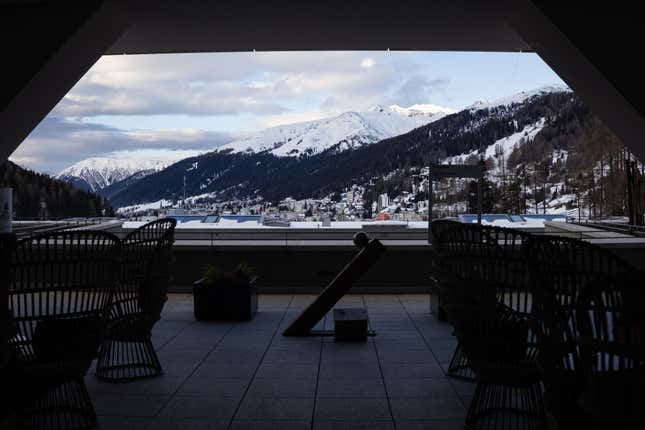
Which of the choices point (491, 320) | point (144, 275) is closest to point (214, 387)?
point (144, 275)

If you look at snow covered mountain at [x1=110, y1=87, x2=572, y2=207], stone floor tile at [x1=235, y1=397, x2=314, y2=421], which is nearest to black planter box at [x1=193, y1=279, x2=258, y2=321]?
stone floor tile at [x1=235, y1=397, x2=314, y2=421]

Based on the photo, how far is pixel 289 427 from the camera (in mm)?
3545

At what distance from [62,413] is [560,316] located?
274cm

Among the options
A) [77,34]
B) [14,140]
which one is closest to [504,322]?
[77,34]

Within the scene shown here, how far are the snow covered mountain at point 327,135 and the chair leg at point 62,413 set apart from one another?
18.7 metres

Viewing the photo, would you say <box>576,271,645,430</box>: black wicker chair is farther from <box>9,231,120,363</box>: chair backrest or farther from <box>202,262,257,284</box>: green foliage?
<box>202,262,257,284</box>: green foliage

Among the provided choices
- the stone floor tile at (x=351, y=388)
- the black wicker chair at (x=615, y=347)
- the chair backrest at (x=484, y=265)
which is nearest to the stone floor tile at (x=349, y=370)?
the stone floor tile at (x=351, y=388)

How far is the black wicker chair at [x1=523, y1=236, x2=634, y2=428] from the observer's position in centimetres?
240

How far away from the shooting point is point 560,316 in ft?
8.05

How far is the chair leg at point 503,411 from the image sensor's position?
139 inches

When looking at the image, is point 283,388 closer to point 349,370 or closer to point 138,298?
point 349,370

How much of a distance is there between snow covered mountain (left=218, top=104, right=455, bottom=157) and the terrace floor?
16415 mm

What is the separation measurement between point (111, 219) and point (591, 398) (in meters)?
11.5

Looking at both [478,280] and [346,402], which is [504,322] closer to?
[478,280]
